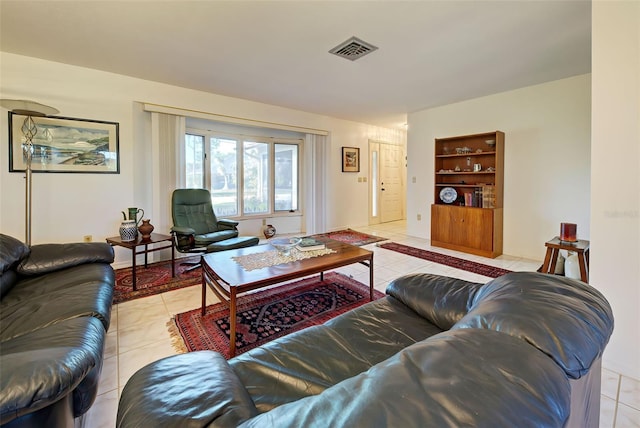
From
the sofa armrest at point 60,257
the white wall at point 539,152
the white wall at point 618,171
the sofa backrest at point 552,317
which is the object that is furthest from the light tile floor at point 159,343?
the sofa backrest at point 552,317

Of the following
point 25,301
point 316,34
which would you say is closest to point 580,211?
point 316,34

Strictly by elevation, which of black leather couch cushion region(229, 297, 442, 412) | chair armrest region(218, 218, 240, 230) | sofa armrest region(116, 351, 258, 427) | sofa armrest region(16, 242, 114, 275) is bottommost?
black leather couch cushion region(229, 297, 442, 412)

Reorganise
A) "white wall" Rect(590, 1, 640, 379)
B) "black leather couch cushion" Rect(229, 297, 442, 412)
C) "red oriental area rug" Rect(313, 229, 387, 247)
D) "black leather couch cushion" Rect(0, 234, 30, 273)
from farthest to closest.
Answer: "red oriental area rug" Rect(313, 229, 387, 247)
"black leather couch cushion" Rect(0, 234, 30, 273)
"white wall" Rect(590, 1, 640, 379)
"black leather couch cushion" Rect(229, 297, 442, 412)

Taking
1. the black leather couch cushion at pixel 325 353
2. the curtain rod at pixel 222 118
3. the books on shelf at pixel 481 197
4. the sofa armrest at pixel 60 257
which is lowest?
the black leather couch cushion at pixel 325 353

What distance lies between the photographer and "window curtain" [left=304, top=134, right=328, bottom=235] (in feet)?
17.9

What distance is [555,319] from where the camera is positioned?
664 mm

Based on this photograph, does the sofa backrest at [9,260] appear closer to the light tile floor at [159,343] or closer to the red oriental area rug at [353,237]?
the light tile floor at [159,343]

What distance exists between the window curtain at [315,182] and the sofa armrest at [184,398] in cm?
468

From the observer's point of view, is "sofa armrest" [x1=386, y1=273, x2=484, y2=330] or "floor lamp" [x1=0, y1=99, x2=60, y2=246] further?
"floor lamp" [x1=0, y1=99, x2=60, y2=246]

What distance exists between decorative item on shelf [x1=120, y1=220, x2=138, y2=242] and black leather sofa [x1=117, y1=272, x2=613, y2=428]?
8.16ft

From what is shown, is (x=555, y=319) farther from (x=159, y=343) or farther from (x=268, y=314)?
(x=159, y=343)

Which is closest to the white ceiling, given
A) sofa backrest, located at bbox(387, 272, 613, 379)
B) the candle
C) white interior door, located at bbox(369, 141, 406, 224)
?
the candle

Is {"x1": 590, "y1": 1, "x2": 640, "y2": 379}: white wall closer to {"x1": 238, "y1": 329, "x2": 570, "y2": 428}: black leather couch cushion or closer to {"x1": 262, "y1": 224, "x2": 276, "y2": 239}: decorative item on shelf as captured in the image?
{"x1": 238, "y1": 329, "x2": 570, "y2": 428}: black leather couch cushion

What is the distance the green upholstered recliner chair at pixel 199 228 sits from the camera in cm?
319
